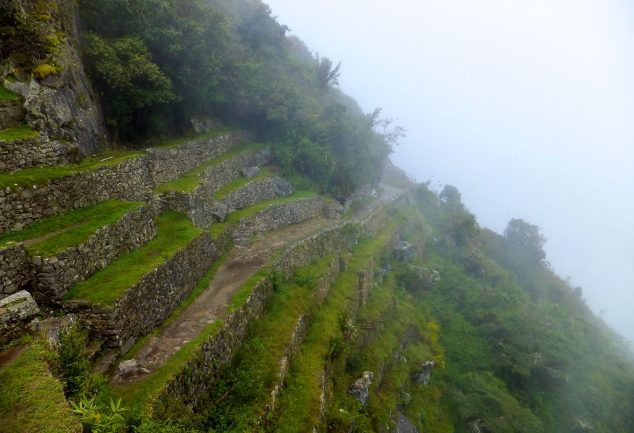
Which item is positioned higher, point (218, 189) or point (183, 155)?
point (183, 155)

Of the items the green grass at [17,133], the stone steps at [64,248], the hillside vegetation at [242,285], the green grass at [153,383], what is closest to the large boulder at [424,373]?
the hillside vegetation at [242,285]

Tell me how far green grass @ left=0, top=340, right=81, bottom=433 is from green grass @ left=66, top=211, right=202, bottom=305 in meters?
3.00

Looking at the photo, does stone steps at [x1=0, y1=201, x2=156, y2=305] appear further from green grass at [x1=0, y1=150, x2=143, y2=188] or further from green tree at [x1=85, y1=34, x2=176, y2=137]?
green tree at [x1=85, y1=34, x2=176, y2=137]

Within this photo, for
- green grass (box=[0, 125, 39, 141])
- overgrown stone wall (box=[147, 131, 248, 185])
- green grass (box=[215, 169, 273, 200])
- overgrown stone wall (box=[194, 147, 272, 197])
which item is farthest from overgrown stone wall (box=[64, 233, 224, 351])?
green grass (box=[215, 169, 273, 200])

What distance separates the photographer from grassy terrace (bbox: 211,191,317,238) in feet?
71.0

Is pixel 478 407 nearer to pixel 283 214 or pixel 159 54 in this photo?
pixel 283 214

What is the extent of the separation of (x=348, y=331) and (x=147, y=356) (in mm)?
11046

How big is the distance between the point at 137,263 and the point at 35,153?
496 centimetres

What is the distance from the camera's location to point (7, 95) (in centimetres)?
1396

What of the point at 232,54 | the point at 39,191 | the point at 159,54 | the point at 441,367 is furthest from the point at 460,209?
the point at 39,191

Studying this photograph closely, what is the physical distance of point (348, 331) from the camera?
2088 cm

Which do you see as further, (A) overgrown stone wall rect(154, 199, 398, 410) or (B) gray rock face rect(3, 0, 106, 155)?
(B) gray rock face rect(3, 0, 106, 155)

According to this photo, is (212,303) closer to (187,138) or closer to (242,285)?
(242,285)

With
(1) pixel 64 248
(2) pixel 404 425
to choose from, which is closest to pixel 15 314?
(1) pixel 64 248
